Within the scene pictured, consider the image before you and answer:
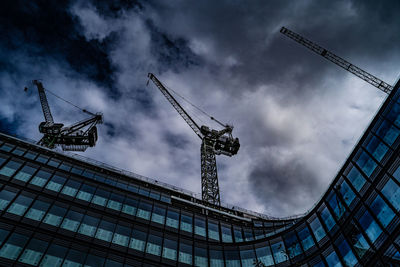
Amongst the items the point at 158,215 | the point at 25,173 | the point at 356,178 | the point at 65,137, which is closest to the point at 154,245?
the point at 158,215

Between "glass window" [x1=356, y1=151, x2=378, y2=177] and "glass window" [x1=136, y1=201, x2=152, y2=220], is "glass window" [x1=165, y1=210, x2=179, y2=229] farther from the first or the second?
"glass window" [x1=356, y1=151, x2=378, y2=177]

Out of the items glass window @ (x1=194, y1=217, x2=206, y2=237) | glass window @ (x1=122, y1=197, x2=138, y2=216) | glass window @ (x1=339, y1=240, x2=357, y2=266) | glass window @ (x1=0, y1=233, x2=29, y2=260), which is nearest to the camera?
glass window @ (x1=339, y1=240, x2=357, y2=266)

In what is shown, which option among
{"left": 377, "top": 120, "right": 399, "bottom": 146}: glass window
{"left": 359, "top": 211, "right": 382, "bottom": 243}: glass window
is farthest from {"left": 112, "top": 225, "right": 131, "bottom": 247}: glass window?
{"left": 377, "top": 120, "right": 399, "bottom": 146}: glass window

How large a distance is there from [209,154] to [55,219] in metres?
49.5

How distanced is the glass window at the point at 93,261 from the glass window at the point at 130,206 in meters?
7.54

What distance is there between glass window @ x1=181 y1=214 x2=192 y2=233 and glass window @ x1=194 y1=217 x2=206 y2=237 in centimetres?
75

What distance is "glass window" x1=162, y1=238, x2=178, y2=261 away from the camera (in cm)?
3388

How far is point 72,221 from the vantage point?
32.8m

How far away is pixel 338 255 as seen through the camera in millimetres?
28281

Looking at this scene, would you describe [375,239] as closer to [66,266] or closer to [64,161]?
[66,266]

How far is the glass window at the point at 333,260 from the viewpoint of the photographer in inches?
1107

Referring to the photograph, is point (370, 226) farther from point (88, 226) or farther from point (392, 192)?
point (88, 226)

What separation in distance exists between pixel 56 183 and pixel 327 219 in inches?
1285

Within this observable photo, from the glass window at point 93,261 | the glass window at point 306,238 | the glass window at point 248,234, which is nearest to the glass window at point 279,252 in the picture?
the glass window at point 306,238
